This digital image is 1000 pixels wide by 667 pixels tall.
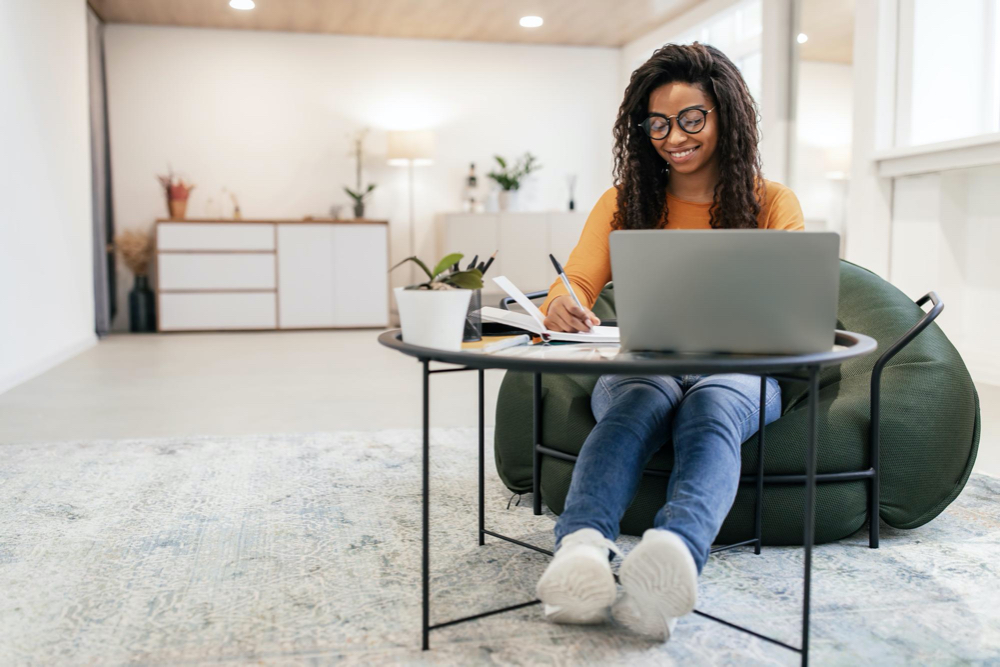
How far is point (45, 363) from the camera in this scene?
4.45 metres

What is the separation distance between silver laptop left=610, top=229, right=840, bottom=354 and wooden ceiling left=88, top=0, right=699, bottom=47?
5.44 metres

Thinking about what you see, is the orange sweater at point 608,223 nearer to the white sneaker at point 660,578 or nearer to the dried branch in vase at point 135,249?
the white sneaker at point 660,578

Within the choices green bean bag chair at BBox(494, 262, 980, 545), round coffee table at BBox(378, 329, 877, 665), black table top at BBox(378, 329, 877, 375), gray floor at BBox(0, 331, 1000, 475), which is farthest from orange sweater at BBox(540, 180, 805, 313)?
gray floor at BBox(0, 331, 1000, 475)

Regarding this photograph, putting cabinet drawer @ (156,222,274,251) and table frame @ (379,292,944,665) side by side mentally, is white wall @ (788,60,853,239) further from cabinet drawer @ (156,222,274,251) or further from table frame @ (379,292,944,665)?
cabinet drawer @ (156,222,274,251)

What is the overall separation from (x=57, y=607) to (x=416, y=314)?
0.79m

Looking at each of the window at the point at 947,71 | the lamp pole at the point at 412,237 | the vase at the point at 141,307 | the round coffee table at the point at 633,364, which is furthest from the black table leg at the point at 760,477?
the vase at the point at 141,307

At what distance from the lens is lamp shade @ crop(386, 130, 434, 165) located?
6789 mm

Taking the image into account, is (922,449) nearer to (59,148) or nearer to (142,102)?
(59,148)

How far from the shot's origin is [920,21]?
4.07 meters

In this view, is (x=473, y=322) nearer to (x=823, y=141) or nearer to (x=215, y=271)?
(x=823, y=141)

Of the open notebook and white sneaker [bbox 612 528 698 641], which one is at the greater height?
the open notebook

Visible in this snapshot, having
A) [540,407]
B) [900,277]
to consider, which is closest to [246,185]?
[900,277]

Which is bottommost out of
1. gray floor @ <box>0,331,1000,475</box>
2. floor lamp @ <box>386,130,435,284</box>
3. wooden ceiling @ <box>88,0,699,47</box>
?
gray floor @ <box>0,331,1000,475</box>

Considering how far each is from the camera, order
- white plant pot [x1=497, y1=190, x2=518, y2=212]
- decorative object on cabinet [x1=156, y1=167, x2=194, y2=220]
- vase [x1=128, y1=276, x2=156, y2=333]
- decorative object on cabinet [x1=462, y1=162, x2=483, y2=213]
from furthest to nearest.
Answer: decorative object on cabinet [x1=462, y1=162, x2=483, y2=213]
white plant pot [x1=497, y1=190, x2=518, y2=212]
vase [x1=128, y1=276, x2=156, y2=333]
decorative object on cabinet [x1=156, y1=167, x2=194, y2=220]
